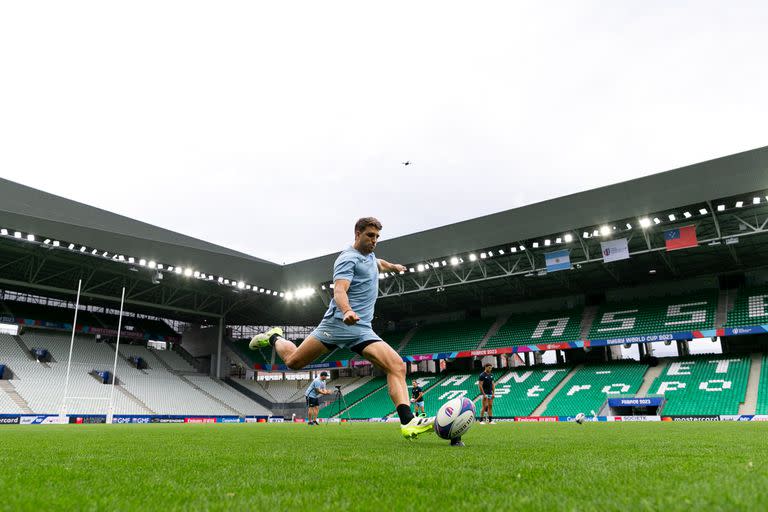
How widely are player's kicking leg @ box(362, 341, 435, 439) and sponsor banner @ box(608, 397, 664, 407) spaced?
957 inches

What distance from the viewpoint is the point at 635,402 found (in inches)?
1013

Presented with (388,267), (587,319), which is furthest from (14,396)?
(587,319)

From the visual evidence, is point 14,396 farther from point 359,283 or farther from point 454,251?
point 359,283

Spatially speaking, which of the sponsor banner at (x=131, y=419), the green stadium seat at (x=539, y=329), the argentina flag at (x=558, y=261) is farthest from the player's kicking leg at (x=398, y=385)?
the sponsor banner at (x=131, y=419)

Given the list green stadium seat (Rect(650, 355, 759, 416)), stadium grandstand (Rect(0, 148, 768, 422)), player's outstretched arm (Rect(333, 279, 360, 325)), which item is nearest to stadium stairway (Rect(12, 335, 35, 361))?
stadium grandstand (Rect(0, 148, 768, 422))

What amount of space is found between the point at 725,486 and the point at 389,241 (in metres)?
29.9

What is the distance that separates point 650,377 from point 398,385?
27399mm

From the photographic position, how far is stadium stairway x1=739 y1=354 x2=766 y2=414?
22.5 meters

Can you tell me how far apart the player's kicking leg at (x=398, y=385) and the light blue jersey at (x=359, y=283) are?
0.37 metres

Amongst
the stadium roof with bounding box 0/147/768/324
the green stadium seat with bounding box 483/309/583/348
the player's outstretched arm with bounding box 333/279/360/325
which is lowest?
the player's outstretched arm with bounding box 333/279/360/325

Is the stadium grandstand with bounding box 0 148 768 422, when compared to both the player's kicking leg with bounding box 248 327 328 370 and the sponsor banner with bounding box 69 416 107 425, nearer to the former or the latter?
the sponsor banner with bounding box 69 416 107 425

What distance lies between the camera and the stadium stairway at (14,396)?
29031mm

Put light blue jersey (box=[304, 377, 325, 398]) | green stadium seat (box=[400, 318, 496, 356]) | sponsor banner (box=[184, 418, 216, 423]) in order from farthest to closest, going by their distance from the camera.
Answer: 1. green stadium seat (box=[400, 318, 496, 356])
2. sponsor banner (box=[184, 418, 216, 423])
3. light blue jersey (box=[304, 377, 325, 398])

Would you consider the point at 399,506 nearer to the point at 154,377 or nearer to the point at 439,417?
the point at 439,417
